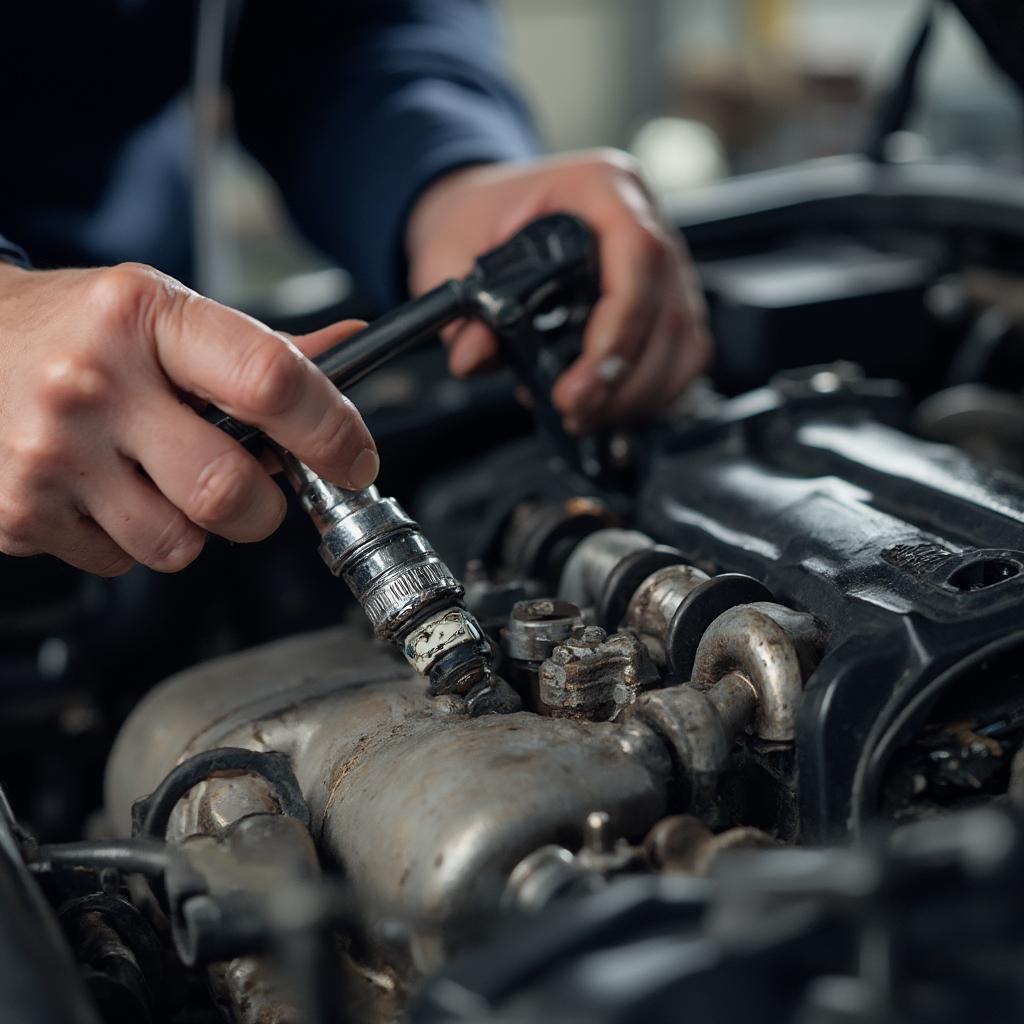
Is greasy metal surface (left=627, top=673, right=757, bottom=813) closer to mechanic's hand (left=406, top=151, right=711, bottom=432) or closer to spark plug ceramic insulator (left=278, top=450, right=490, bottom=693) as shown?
spark plug ceramic insulator (left=278, top=450, right=490, bottom=693)

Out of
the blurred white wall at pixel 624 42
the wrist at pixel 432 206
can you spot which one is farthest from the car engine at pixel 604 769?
the blurred white wall at pixel 624 42

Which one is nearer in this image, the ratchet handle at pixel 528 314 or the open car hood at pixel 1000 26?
the ratchet handle at pixel 528 314

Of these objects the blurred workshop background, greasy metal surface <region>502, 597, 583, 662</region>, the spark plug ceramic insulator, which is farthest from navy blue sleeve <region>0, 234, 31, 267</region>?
the blurred workshop background

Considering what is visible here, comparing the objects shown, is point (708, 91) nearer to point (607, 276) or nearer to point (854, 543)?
point (607, 276)

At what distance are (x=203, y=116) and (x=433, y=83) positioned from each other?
0.28 m

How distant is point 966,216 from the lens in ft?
4.58

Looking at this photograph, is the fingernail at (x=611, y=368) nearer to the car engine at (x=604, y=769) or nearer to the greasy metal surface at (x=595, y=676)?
the car engine at (x=604, y=769)

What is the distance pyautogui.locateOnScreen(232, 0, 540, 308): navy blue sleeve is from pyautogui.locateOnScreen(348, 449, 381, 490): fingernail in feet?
2.00

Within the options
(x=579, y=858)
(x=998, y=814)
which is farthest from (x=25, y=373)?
(x=998, y=814)

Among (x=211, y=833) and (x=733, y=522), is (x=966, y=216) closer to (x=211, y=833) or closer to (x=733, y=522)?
(x=733, y=522)

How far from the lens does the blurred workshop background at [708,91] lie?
3832 millimetres

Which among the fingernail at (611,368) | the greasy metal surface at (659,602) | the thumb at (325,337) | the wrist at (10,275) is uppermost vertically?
the wrist at (10,275)

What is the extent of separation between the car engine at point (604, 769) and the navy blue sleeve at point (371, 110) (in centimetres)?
32

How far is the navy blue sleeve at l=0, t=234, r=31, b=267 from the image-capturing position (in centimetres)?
79
